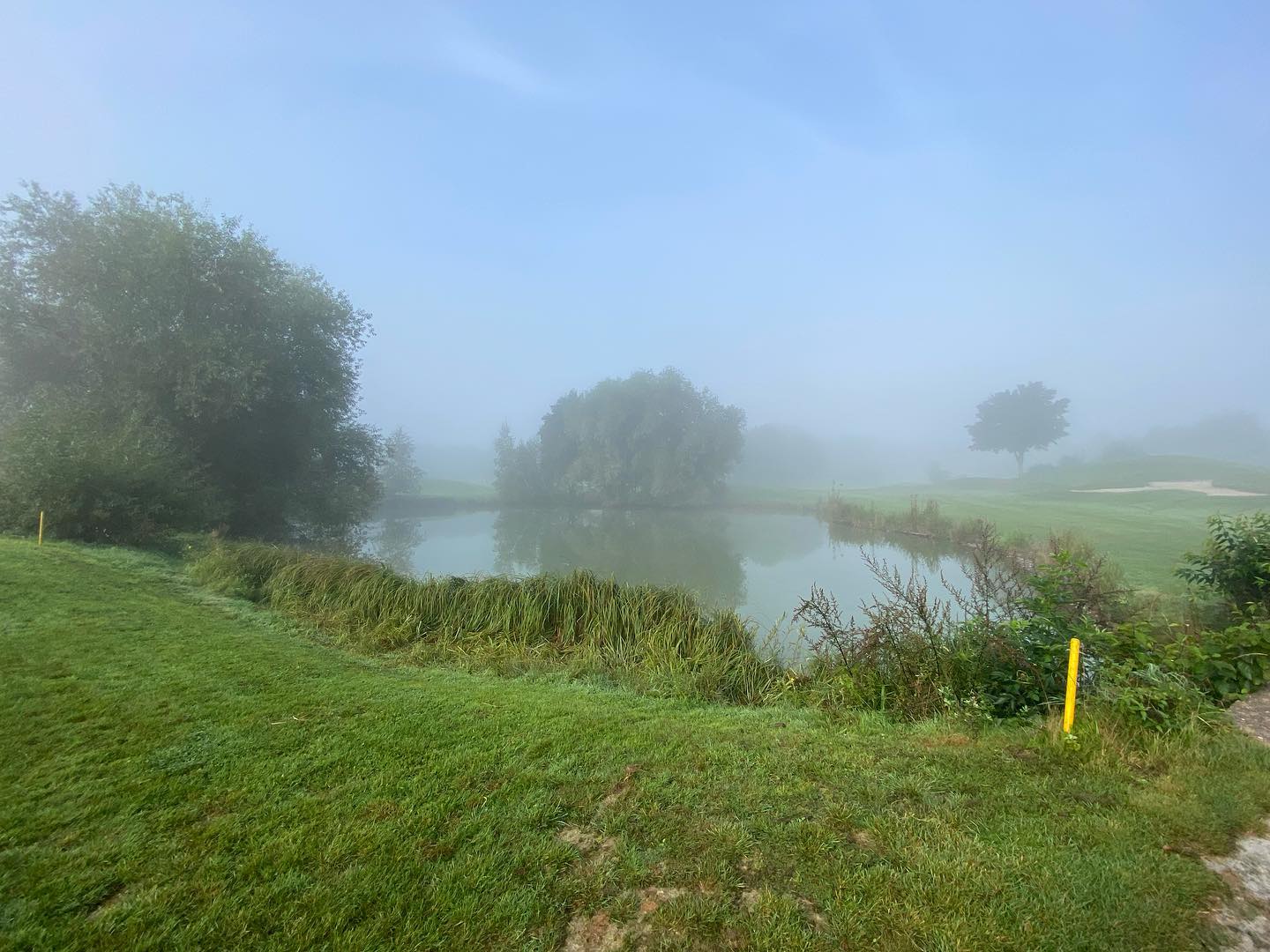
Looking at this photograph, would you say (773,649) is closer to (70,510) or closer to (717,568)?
(717,568)

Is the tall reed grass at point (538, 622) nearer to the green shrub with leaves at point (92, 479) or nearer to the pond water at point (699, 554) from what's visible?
the pond water at point (699, 554)

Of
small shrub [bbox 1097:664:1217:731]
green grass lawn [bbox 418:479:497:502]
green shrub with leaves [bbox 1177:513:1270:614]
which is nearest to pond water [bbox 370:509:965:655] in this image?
small shrub [bbox 1097:664:1217:731]

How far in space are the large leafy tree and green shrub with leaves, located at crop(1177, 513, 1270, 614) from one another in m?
20.4

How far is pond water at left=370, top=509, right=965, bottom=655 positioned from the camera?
41.5ft

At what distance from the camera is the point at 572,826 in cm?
252

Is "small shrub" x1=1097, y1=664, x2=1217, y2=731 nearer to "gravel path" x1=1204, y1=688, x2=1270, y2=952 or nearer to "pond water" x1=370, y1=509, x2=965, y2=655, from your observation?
"gravel path" x1=1204, y1=688, x2=1270, y2=952

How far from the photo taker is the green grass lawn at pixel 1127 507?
14070 millimetres

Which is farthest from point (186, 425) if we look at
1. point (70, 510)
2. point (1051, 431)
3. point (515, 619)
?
point (1051, 431)

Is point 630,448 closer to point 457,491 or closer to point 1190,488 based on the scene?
point 457,491

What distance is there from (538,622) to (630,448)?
38531 millimetres

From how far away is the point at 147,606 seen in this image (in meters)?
6.78

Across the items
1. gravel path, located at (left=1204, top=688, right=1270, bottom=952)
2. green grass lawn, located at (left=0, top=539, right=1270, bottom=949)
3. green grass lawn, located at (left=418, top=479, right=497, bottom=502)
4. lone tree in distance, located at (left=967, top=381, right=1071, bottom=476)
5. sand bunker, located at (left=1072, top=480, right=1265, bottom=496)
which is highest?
lone tree in distance, located at (left=967, top=381, right=1071, bottom=476)

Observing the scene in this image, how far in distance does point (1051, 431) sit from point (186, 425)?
7070cm

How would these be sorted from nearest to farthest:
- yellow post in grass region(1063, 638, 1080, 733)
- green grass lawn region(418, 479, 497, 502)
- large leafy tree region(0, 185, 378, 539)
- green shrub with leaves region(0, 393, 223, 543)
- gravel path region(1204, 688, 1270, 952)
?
gravel path region(1204, 688, 1270, 952), yellow post in grass region(1063, 638, 1080, 733), green shrub with leaves region(0, 393, 223, 543), large leafy tree region(0, 185, 378, 539), green grass lawn region(418, 479, 497, 502)
